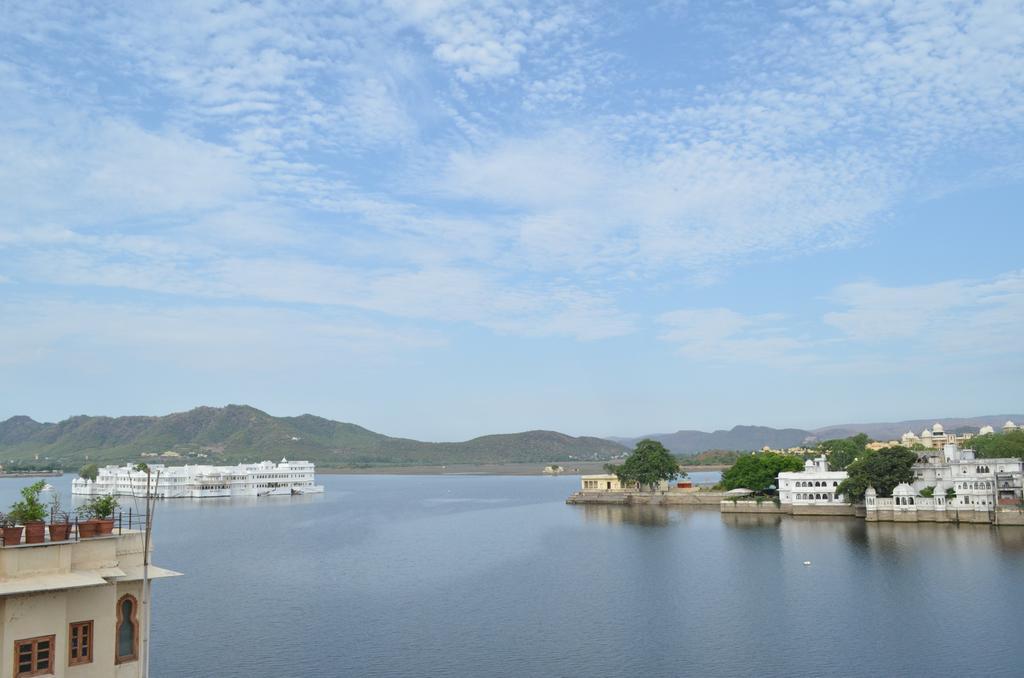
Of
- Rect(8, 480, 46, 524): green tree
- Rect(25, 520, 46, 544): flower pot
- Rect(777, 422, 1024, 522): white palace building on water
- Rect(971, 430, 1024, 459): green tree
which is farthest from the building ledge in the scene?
Rect(971, 430, 1024, 459): green tree

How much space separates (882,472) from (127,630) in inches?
3204

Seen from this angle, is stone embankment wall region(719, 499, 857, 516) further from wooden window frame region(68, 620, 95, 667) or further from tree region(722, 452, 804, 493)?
wooden window frame region(68, 620, 95, 667)

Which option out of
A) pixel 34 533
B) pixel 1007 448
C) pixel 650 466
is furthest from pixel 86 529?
pixel 1007 448

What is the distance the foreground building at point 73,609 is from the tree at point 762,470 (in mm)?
94423

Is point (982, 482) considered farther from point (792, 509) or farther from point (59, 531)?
point (59, 531)

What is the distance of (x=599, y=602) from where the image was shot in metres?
45.3

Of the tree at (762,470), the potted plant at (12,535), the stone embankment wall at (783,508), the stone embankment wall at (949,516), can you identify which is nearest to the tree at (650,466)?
A: the tree at (762,470)

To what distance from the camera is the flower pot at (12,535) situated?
1438 cm

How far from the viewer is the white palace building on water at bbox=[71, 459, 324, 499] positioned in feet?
492

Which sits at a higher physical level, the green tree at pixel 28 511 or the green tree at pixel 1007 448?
the green tree at pixel 28 511

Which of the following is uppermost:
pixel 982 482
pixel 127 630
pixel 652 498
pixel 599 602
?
pixel 127 630

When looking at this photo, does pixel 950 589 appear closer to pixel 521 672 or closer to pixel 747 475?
pixel 521 672

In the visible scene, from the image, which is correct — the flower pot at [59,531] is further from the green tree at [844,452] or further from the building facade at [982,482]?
the green tree at [844,452]

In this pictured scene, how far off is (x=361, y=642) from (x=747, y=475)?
77.8 m
